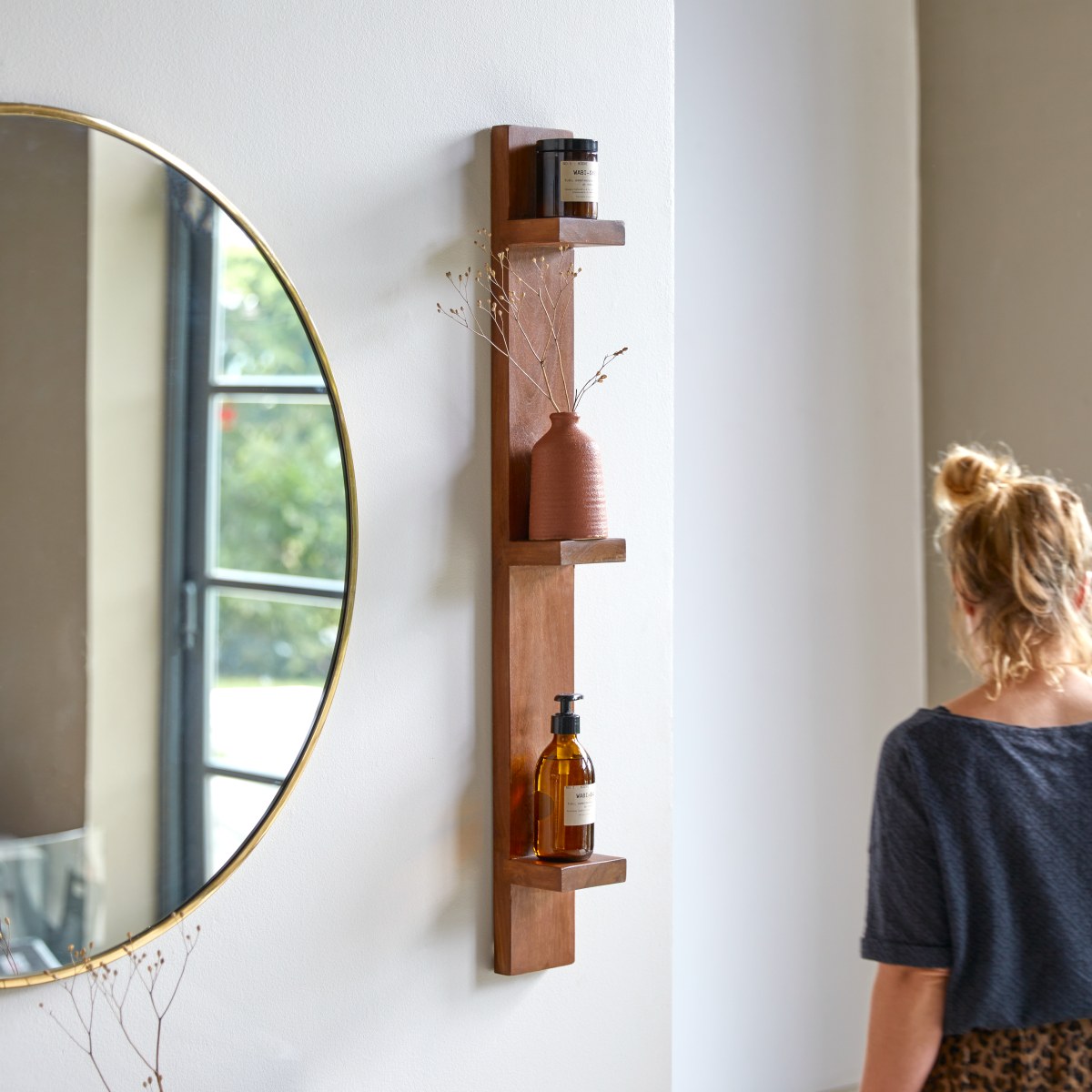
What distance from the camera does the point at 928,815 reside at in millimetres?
1282

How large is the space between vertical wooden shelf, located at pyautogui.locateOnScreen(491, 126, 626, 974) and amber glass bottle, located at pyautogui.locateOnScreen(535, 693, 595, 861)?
1.2 inches

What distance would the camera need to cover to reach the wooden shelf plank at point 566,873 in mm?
1422

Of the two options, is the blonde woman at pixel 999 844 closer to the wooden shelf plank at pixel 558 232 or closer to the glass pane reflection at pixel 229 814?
the wooden shelf plank at pixel 558 232

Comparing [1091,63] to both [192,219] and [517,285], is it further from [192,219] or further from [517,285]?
[192,219]

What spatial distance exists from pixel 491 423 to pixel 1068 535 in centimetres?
59

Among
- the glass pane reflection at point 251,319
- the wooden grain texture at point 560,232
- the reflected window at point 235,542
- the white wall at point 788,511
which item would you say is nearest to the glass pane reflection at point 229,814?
the reflected window at point 235,542

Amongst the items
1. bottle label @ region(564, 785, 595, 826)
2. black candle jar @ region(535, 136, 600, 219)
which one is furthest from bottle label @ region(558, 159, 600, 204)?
bottle label @ region(564, 785, 595, 826)

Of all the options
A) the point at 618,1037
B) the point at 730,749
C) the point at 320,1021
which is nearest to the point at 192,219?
the point at 320,1021

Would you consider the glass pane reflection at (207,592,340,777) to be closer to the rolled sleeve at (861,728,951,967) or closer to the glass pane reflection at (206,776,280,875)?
the glass pane reflection at (206,776,280,875)

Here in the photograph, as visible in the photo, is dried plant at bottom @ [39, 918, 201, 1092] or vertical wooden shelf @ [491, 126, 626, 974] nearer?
dried plant at bottom @ [39, 918, 201, 1092]

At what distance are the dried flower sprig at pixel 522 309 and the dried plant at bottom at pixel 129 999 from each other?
2.14 feet

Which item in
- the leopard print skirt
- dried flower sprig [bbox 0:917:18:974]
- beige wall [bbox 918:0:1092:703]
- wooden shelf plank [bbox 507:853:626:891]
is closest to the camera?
dried flower sprig [bbox 0:917:18:974]

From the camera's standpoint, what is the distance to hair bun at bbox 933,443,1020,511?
1381mm

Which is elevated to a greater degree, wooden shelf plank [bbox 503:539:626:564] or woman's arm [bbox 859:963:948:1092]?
wooden shelf plank [bbox 503:539:626:564]
